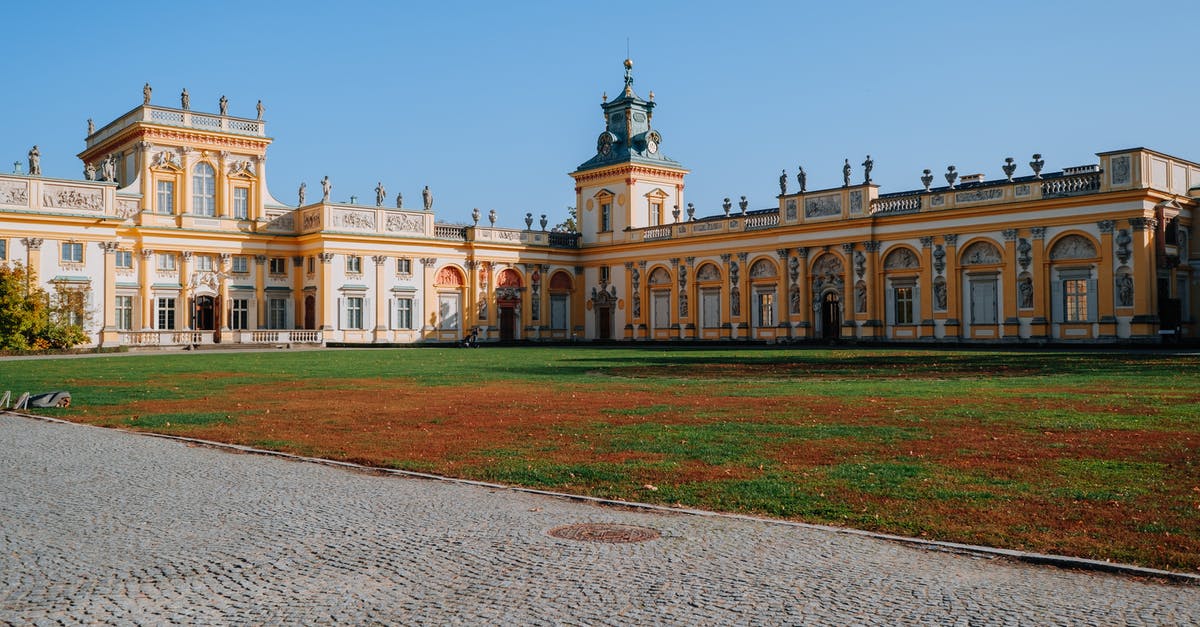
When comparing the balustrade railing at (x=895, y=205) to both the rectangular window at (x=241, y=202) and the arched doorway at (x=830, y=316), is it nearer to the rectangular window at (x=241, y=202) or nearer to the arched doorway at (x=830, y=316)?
the arched doorway at (x=830, y=316)

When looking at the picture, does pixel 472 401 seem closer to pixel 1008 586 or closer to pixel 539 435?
pixel 539 435

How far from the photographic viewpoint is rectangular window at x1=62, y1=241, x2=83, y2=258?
1960 inches

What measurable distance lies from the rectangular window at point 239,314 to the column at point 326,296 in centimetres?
423

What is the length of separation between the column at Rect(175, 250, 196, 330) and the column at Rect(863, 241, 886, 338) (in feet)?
118

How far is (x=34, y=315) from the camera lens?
4434cm

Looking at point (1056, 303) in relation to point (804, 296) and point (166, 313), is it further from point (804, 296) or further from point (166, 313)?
point (166, 313)

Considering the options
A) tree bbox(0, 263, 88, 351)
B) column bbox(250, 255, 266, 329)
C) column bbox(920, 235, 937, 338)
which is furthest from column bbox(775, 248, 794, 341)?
tree bbox(0, 263, 88, 351)

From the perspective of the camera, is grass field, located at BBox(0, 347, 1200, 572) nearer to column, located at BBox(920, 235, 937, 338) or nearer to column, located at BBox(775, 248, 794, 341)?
column, located at BBox(920, 235, 937, 338)

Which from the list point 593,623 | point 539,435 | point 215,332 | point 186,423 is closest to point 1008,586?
point 593,623

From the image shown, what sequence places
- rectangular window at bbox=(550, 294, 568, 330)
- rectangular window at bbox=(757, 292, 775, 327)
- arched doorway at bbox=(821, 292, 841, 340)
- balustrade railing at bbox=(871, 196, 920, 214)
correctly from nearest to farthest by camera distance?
1. balustrade railing at bbox=(871, 196, 920, 214)
2. arched doorway at bbox=(821, 292, 841, 340)
3. rectangular window at bbox=(757, 292, 775, 327)
4. rectangular window at bbox=(550, 294, 568, 330)

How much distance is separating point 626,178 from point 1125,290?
30.9m

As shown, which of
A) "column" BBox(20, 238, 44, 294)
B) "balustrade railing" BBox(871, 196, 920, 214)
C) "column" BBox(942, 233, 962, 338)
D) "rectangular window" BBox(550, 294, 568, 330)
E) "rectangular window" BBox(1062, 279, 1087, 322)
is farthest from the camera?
"rectangular window" BBox(550, 294, 568, 330)

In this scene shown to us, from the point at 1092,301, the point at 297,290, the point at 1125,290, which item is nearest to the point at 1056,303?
the point at 1092,301

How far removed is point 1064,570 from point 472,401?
1353cm
